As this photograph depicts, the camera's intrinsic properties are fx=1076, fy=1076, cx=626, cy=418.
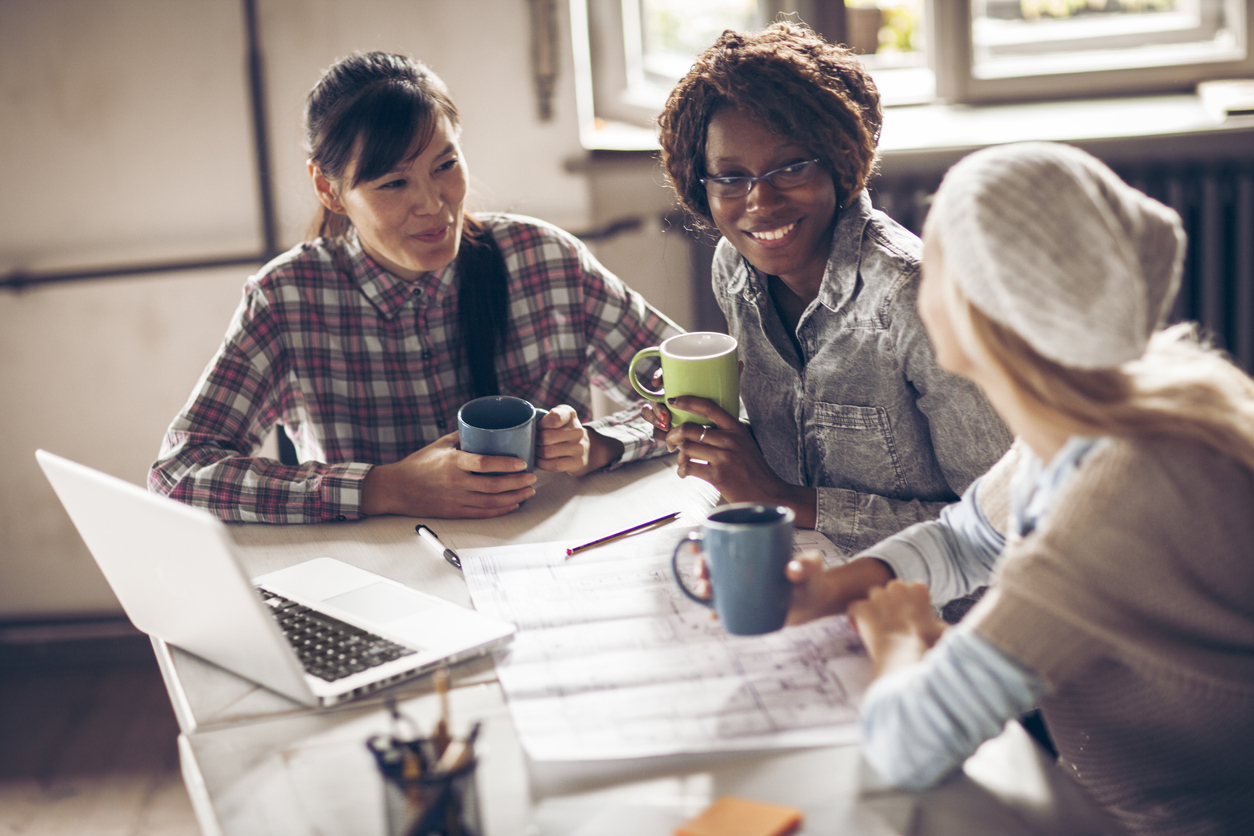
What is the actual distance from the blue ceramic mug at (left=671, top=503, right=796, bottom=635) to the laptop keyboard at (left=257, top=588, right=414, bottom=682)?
10.5 inches

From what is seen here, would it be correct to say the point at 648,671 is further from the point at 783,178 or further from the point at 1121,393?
the point at 783,178

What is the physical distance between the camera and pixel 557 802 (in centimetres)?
72

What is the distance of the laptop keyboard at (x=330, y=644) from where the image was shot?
0.90 m

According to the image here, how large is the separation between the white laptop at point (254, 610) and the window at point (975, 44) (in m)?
1.79

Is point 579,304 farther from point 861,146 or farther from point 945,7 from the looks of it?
point 945,7

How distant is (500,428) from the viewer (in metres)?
1.34

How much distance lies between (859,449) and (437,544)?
0.52 metres

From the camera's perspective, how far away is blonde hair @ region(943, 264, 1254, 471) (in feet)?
2.38

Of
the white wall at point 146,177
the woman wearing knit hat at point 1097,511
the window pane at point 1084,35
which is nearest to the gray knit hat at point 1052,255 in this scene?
the woman wearing knit hat at point 1097,511

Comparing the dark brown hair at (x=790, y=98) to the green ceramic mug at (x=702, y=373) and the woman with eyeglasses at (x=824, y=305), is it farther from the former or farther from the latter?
the green ceramic mug at (x=702, y=373)

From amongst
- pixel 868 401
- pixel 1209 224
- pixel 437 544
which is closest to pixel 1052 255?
pixel 868 401

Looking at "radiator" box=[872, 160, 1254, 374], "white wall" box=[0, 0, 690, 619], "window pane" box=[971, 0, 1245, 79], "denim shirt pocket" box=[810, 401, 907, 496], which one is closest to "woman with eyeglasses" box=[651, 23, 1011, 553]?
"denim shirt pocket" box=[810, 401, 907, 496]

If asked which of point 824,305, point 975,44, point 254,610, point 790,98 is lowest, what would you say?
point 254,610

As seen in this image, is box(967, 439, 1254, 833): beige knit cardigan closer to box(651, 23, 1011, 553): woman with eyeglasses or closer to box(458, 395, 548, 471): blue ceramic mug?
box(651, 23, 1011, 553): woman with eyeglasses
